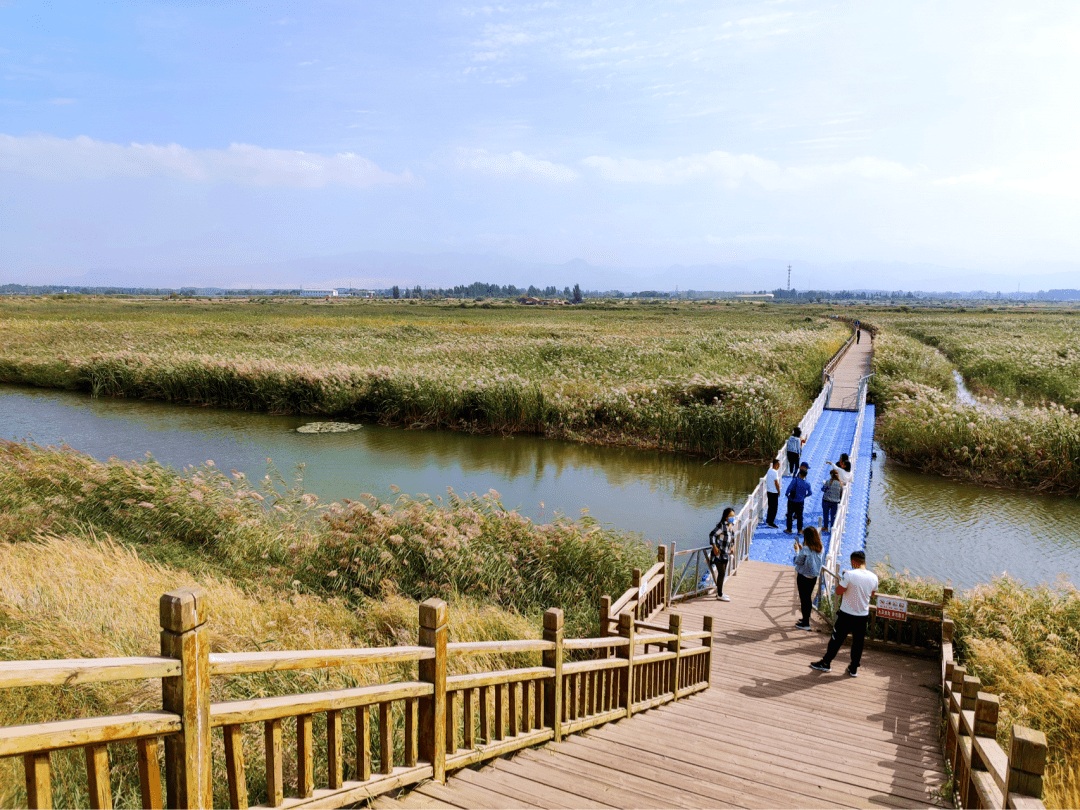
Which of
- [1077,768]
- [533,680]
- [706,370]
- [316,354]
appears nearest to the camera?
[533,680]

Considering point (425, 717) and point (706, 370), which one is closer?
point (425, 717)

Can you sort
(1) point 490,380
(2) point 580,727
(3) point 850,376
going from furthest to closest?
(3) point 850,376 → (1) point 490,380 → (2) point 580,727

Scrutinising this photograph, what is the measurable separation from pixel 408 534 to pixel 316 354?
28.6 m

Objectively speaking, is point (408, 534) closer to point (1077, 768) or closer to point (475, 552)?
point (475, 552)

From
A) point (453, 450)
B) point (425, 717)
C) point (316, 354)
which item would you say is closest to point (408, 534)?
point (425, 717)

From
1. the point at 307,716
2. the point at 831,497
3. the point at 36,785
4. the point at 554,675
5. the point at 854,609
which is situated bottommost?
the point at 854,609

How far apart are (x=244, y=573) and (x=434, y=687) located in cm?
861

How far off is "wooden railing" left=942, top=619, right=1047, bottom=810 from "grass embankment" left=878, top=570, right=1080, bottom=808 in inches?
20.6

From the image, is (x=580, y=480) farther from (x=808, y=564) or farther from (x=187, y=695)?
(x=187, y=695)

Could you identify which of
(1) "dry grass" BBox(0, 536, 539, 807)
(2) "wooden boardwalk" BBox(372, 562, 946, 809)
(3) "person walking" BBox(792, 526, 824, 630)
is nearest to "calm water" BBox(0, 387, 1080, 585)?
(3) "person walking" BBox(792, 526, 824, 630)

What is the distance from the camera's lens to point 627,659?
633 centimetres

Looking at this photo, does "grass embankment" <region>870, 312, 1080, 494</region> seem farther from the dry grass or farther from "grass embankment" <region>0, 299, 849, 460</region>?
the dry grass

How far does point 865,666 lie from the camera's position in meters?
9.04

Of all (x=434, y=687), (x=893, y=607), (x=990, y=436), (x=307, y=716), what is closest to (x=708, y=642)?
(x=893, y=607)
